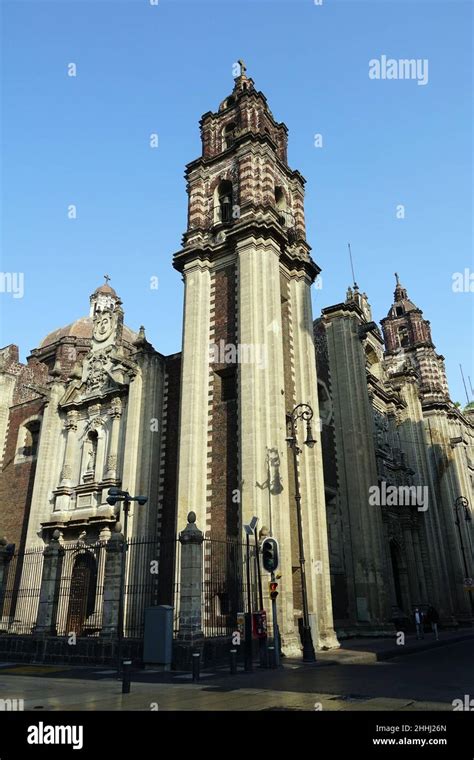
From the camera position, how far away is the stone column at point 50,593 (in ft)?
60.6

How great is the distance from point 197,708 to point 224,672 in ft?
18.6

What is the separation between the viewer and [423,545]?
3762 cm

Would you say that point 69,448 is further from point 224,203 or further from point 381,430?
point 381,430

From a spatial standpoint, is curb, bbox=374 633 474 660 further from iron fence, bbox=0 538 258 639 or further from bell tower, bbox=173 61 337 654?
iron fence, bbox=0 538 258 639

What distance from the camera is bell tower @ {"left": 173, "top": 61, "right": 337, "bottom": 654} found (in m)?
20.1

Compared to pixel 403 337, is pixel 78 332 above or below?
below

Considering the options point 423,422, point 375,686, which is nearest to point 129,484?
point 375,686

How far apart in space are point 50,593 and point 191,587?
6.93 m

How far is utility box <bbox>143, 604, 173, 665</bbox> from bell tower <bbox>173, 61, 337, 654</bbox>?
5043 millimetres

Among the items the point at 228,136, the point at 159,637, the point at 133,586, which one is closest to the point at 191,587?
the point at 159,637

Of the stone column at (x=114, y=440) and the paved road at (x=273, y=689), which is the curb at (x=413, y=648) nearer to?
the paved road at (x=273, y=689)

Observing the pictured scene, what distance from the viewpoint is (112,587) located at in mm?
16688

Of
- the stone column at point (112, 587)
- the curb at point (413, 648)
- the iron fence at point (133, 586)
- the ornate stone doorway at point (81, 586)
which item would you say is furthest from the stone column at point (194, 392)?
the curb at point (413, 648)
